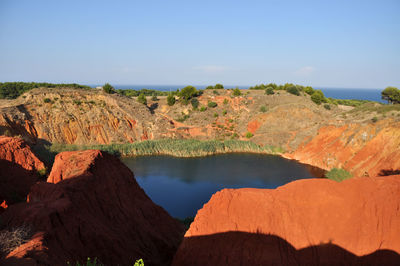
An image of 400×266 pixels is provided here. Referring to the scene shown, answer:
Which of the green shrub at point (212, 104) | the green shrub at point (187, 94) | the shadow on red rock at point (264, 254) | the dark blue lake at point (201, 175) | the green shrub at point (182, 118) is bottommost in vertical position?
the dark blue lake at point (201, 175)

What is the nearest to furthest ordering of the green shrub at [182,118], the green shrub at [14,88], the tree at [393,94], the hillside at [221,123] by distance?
the hillside at [221,123]
the green shrub at [182,118]
the tree at [393,94]
the green shrub at [14,88]

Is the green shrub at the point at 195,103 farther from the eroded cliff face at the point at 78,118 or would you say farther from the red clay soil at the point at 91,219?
the red clay soil at the point at 91,219

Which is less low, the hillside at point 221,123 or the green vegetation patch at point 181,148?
the hillside at point 221,123

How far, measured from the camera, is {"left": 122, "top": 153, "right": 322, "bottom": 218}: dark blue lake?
78.2 ft

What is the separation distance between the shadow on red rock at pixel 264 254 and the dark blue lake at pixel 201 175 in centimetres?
943

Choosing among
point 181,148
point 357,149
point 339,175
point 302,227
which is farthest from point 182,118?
point 302,227

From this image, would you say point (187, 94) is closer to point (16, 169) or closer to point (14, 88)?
point (16, 169)

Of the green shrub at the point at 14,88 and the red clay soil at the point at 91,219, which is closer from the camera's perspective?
the red clay soil at the point at 91,219

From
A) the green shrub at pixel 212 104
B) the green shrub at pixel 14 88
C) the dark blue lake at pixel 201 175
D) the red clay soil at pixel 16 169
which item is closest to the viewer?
the red clay soil at pixel 16 169

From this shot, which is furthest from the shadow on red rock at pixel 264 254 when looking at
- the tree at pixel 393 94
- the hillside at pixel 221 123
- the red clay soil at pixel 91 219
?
the tree at pixel 393 94

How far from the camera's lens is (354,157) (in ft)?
103

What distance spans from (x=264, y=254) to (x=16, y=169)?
20.0m

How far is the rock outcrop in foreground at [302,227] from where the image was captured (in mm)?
11023

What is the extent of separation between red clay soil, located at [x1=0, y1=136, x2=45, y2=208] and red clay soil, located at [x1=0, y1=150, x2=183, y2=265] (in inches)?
237
